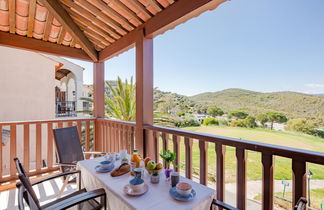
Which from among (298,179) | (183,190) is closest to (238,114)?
(298,179)

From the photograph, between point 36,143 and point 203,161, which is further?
point 36,143

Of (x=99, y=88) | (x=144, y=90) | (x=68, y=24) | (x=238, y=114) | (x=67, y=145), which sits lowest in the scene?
(x=67, y=145)

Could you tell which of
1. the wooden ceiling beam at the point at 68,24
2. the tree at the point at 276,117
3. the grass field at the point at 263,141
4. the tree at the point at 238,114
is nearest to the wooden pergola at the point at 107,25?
the wooden ceiling beam at the point at 68,24

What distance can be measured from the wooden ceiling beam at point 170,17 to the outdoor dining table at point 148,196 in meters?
1.87

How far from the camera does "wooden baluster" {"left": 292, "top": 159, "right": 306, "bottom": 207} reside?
119 cm

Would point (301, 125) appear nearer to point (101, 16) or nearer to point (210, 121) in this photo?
point (210, 121)

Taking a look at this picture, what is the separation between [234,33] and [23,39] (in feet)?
21.3

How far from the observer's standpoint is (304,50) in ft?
12.7

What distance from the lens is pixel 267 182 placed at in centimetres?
138

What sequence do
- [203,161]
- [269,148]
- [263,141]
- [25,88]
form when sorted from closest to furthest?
[269,148]
[203,161]
[263,141]
[25,88]

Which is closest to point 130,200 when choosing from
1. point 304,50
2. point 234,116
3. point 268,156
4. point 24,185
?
point 24,185

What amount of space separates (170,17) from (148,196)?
2.10 meters

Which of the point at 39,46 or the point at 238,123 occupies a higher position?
the point at 39,46

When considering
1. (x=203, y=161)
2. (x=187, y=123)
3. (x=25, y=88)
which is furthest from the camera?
(x=25, y=88)
